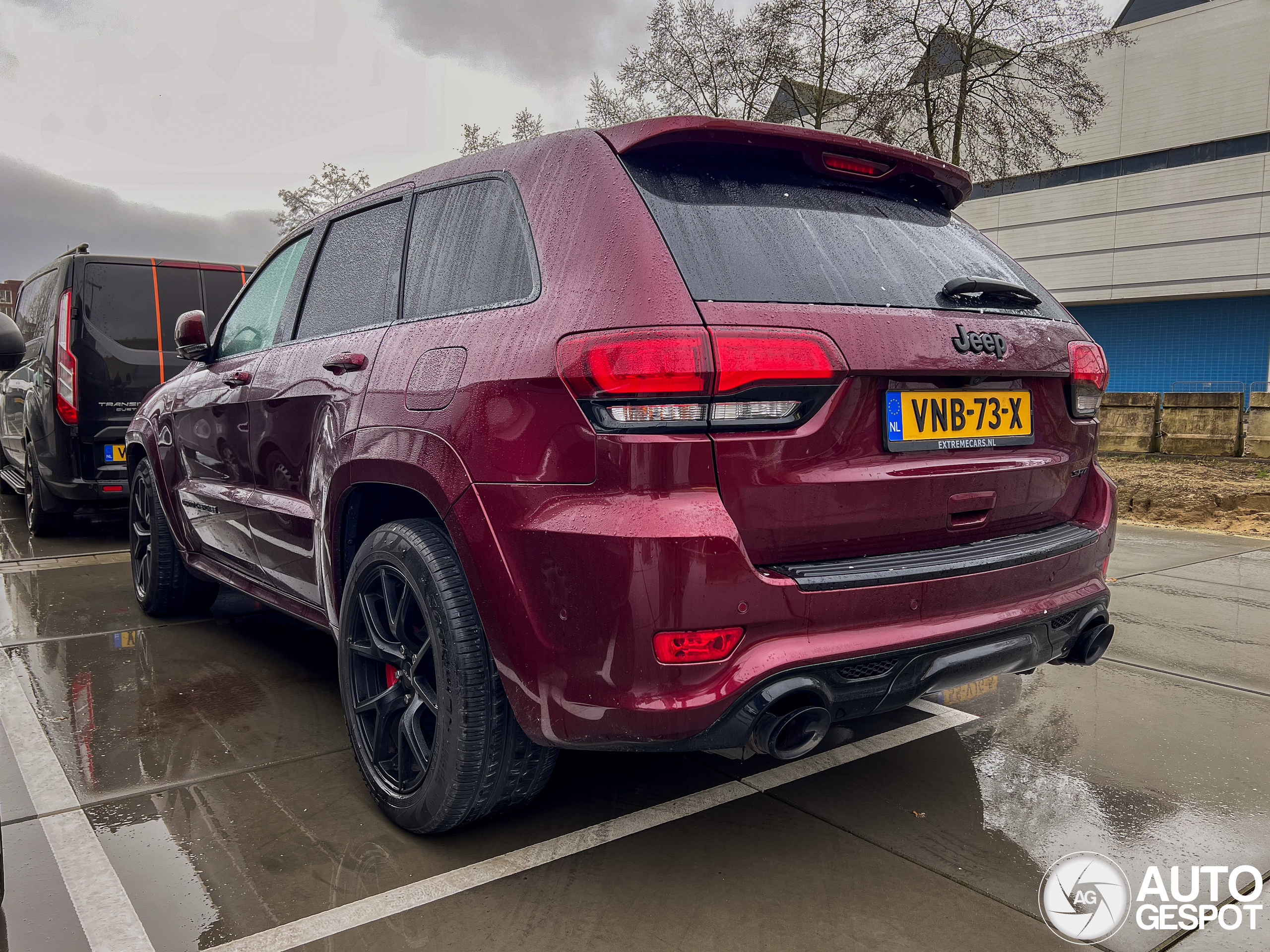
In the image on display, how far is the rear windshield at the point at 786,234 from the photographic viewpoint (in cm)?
208

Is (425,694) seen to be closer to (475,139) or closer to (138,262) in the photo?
(138,262)

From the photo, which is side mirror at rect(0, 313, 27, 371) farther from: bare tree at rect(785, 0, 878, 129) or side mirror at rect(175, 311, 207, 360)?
bare tree at rect(785, 0, 878, 129)

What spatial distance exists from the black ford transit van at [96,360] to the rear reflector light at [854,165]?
18.5ft

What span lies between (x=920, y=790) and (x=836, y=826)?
1.19 ft

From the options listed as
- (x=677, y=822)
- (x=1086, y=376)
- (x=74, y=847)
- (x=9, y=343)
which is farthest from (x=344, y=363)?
(x=1086, y=376)

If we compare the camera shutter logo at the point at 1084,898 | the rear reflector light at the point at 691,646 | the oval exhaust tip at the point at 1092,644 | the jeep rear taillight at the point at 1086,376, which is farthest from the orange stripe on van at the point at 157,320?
the camera shutter logo at the point at 1084,898

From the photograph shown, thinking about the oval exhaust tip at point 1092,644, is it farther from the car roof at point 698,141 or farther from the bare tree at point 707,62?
the bare tree at point 707,62

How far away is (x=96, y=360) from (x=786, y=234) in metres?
6.26

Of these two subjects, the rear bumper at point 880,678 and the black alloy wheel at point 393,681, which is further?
the black alloy wheel at point 393,681

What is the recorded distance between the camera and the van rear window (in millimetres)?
6930

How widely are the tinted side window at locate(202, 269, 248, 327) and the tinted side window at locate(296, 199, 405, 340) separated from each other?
459cm

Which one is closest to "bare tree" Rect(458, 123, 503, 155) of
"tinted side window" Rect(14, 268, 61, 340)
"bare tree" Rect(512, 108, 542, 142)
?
"bare tree" Rect(512, 108, 542, 142)

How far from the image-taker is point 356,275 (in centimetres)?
308

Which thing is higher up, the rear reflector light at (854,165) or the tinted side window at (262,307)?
the rear reflector light at (854,165)
